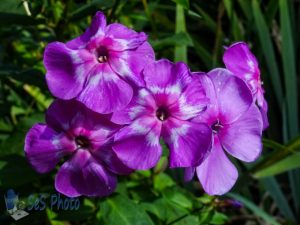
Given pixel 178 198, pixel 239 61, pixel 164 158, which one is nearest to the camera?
pixel 239 61

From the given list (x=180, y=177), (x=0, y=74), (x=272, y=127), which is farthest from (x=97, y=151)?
(x=272, y=127)

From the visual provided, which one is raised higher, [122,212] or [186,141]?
[186,141]

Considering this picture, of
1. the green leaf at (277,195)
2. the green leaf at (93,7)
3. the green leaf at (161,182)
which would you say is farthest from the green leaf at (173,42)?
the green leaf at (277,195)

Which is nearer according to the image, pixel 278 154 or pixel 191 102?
pixel 191 102

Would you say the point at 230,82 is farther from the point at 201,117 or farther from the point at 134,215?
the point at 134,215

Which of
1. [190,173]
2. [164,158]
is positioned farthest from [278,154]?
[190,173]

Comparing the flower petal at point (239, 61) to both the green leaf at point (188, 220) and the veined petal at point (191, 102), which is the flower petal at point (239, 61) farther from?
the green leaf at point (188, 220)

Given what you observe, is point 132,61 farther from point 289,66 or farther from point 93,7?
point 289,66

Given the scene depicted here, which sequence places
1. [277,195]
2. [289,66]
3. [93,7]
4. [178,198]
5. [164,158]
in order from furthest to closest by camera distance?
[289,66] → [277,195] → [164,158] → [178,198] → [93,7]
